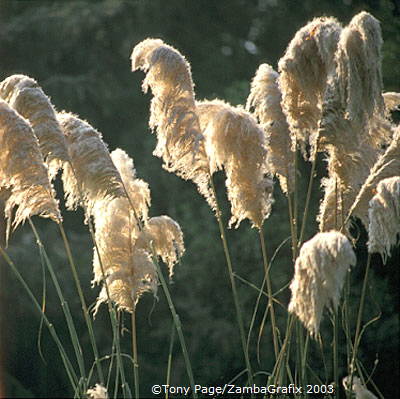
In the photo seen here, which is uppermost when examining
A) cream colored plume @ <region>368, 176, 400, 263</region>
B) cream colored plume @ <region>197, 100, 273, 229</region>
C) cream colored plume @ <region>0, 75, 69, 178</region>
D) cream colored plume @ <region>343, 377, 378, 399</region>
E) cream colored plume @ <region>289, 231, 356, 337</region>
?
cream colored plume @ <region>0, 75, 69, 178</region>

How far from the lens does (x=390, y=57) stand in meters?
10.0

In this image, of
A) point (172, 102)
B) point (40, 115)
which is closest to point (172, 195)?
point (172, 102)

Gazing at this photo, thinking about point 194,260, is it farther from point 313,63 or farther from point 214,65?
point 313,63

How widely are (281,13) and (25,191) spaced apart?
349 inches

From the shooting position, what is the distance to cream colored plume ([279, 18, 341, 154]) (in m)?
3.47

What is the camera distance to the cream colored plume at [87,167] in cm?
374

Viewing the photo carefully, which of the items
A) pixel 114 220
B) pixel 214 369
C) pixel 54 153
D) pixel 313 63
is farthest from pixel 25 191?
pixel 214 369

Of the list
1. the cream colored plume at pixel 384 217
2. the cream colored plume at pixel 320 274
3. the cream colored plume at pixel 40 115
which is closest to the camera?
the cream colored plume at pixel 320 274

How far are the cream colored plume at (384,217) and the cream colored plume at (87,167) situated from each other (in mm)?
1166

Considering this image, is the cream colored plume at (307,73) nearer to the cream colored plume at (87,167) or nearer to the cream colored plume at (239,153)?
the cream colored plume at (239,153)

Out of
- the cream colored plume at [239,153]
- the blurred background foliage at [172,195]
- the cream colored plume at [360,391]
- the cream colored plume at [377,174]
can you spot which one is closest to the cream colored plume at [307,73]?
the cream colored plume at [239,153]

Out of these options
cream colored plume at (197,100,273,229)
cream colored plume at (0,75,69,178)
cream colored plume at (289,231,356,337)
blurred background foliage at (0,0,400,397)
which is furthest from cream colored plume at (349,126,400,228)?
blurred background foliage at (0,0,400,397)

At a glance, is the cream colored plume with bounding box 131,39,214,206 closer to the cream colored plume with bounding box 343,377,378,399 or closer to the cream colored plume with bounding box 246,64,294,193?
the cream colored plume with bounding box 246,64,294,193

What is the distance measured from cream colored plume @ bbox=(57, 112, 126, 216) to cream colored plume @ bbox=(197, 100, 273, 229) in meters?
0.48
